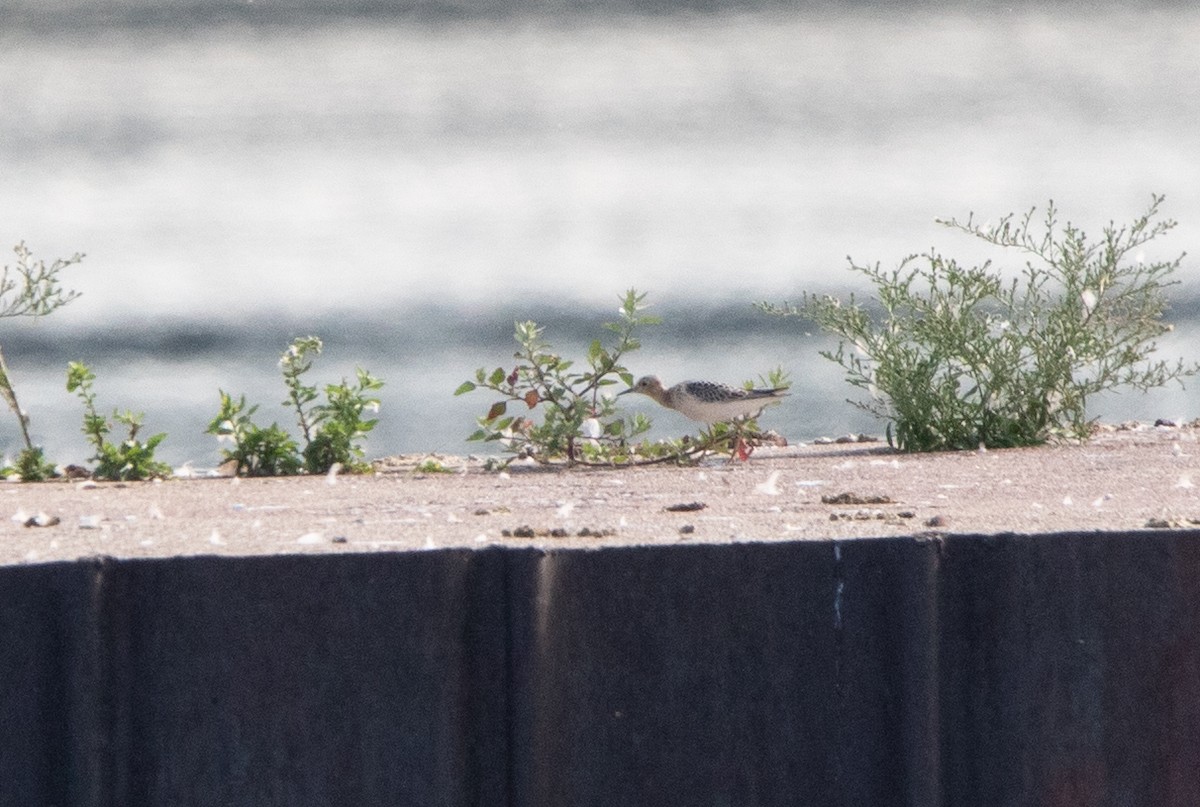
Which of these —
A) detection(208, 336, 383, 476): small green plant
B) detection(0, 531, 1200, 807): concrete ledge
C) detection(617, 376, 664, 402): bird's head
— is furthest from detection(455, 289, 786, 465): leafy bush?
detection(0, 531, 1200, 807): concrete ledge

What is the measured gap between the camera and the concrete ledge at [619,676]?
2.12 metres

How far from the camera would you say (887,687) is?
220 cm

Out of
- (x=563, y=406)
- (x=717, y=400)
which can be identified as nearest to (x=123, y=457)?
(x=563, y=406)

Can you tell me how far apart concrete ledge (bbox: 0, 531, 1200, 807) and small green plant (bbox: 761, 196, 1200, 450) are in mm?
2859

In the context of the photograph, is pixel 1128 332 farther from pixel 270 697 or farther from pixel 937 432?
pixel 270 697

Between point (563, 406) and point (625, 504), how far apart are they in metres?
1.80

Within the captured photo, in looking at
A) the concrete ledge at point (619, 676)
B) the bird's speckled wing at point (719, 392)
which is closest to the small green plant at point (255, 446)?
the bird's speckled wing at point (719, 392)

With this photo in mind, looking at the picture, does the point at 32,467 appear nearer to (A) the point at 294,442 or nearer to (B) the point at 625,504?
(A) the point at 294,442

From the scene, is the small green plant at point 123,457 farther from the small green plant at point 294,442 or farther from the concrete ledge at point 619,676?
the concrete ledge at point 619,676

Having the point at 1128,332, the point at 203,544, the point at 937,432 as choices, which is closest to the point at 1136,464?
the point at 937,432

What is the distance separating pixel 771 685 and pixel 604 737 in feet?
0.81

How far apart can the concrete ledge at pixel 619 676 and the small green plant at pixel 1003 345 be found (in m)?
2.86

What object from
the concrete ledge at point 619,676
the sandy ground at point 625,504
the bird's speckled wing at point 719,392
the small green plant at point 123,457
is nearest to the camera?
the concrete ledge at point 619,676

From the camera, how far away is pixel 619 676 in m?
2.18
